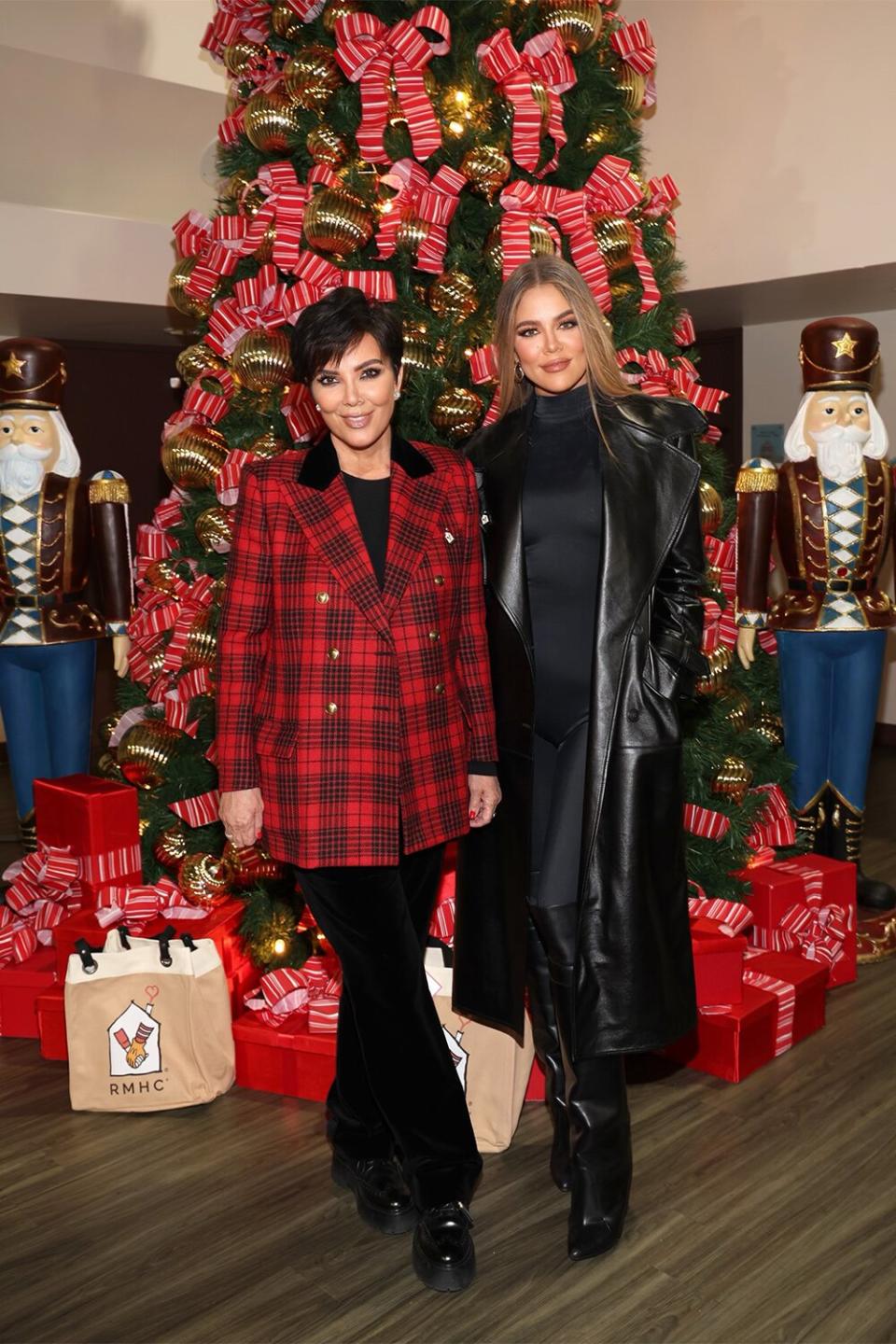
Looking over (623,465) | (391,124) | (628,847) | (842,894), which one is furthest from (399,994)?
(391,124)

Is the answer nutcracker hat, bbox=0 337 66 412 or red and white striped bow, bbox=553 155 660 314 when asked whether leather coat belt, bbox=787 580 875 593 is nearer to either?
red and white striped bow, bbox=553 155 660 314

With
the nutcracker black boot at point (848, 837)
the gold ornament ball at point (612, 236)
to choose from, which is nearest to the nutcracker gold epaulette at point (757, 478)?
the gold ornament ball at point (612, 236)

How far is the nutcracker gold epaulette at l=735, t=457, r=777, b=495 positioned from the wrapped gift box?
1384 mm

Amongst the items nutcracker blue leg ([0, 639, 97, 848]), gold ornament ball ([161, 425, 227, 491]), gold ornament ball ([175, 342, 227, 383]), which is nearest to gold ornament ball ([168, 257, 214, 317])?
gold ornament ball ([175, 342, 227, 383])

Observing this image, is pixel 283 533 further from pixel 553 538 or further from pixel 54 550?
pixel 54 550

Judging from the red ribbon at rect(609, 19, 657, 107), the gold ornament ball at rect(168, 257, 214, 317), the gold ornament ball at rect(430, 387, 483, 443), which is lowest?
the gold ornament ball at rect(430, 387, 483, 443)

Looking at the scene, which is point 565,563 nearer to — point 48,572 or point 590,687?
point 590,687

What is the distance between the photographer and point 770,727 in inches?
160

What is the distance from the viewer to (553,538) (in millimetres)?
2324

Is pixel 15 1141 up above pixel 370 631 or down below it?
below

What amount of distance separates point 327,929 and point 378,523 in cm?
72

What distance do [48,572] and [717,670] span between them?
7.02ft

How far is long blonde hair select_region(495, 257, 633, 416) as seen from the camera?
2295mm

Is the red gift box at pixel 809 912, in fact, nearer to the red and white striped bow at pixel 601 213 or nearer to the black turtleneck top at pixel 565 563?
the black turtleneck top at pixel 565 563
